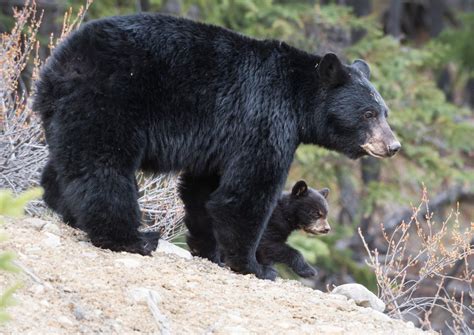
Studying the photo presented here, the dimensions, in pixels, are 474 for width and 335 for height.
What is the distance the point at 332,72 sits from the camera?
22.8ft

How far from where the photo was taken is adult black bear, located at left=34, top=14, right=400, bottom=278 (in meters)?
6.02

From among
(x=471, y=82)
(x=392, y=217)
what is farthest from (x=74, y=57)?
(x=471, y=82)

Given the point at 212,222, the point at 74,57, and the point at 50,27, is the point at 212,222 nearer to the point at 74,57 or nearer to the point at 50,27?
the point at 74,57

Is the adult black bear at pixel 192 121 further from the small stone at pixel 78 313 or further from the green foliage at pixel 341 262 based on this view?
the green foliage at pixel 341 262

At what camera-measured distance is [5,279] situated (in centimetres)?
505

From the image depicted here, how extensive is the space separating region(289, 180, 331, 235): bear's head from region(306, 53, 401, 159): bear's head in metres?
1.09

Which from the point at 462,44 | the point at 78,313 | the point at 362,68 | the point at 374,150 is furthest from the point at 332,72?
the point at 462,44

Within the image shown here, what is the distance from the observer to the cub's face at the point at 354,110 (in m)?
6.91

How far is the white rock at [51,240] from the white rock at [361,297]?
2.08 meters

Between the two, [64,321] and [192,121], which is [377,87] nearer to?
[192,121]

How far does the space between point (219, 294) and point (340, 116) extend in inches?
80.8

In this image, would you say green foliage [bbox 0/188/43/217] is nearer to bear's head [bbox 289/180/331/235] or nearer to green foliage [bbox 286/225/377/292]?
bear's head [bbox 289/180/331/235]

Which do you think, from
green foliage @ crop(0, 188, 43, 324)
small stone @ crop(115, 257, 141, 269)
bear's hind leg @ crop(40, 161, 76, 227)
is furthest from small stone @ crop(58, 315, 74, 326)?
bear's hind leg @ crop(40, 161, 76, 227)

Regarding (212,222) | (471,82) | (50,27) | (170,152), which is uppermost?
(170,152)
